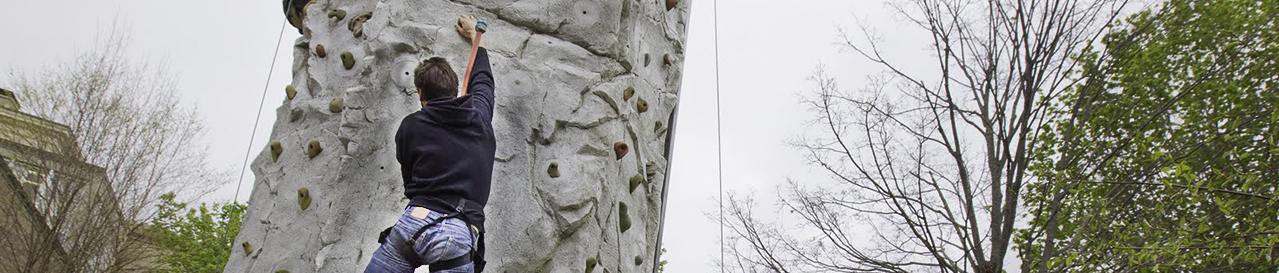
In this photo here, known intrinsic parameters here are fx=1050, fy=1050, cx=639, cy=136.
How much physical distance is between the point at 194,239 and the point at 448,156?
20.8m

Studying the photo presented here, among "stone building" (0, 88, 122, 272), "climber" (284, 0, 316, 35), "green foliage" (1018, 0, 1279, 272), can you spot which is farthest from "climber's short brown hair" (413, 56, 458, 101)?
"stone building" (0, 88, 122, 272)

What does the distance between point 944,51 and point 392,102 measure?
26.4 ft

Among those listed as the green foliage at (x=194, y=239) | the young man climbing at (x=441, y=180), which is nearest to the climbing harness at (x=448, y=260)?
the young man climbing at (x=441, y=180)

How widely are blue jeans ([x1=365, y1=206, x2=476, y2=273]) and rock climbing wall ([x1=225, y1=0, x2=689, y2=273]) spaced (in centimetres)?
137

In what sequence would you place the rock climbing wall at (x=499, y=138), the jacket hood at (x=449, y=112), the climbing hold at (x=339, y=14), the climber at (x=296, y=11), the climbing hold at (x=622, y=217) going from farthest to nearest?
the climber at (x=296, y=11), the climbing hold at (x=339, y=14), the climbing hold at (x=622, y=217), the rock climbing wall at (x=499, y=138), the jacket hood at (x=449, y=112)

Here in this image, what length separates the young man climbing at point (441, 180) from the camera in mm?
3363

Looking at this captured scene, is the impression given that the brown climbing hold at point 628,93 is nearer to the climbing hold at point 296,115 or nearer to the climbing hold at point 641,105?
the climbing hold at point 641,105

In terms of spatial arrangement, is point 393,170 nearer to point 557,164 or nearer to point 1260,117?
point 557,164

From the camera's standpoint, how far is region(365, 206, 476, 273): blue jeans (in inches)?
131

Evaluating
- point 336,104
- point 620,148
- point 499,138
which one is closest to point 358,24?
point 336,104

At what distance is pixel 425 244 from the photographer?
3332 millimetres

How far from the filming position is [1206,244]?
695 cm

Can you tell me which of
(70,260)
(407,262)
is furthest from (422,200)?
(70,260)

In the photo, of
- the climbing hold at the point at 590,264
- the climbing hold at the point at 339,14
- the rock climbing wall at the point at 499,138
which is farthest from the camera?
the climbing hold at the point at 339,14
